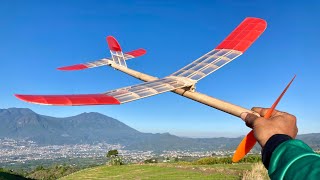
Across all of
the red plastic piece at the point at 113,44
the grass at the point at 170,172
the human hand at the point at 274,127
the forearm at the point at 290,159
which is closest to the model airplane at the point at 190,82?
the human hand at the point at 274,127

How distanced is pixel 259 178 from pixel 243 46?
1049 cm

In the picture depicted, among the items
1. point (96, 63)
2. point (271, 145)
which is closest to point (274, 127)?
point (271, 145)

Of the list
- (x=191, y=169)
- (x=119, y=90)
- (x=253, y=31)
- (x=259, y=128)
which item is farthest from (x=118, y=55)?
(x=259, y=128)

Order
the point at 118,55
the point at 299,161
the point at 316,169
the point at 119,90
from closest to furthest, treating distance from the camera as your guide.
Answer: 1. the point at 316,169
2. the point at 299,161
3. the point at 119,90
4. the point at 118,55

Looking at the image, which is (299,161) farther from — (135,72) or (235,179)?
(235,179)

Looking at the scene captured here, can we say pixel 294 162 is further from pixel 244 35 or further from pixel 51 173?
pixel 51 173

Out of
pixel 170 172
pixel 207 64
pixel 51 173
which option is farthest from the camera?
pixel 51 173

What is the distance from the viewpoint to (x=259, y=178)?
20.1m

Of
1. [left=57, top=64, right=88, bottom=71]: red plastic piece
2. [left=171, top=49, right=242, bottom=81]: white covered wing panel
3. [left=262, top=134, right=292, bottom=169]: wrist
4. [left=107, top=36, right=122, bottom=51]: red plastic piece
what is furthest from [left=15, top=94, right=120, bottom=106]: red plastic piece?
[left=107, top=36, right=122, bottom=51]: red plastic piece

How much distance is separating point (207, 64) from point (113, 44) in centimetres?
1193

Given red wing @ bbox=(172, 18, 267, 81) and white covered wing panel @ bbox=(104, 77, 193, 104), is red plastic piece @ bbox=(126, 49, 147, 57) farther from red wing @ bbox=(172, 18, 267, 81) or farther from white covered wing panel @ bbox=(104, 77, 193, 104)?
white covered wing panel @ bbox=(104, 77, 193, 104)

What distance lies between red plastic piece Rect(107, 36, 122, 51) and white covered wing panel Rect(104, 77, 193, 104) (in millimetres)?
11938

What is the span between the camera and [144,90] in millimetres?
9156

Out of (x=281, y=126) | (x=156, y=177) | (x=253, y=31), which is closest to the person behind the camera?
(x=281, y=126)
